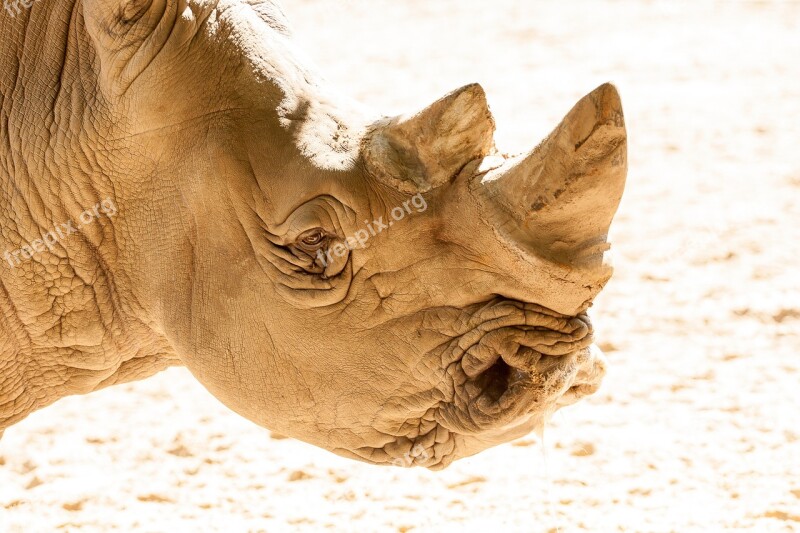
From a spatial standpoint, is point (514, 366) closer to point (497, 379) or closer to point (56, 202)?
point (497, 379)

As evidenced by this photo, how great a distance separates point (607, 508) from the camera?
489 centimetres

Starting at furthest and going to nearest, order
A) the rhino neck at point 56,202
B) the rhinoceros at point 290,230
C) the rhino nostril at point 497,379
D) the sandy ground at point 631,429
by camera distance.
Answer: the sandy ground at point 631,429 → the rhino neck at point 56,202 → the rhino nostril at point 497,379 → the rhinoceros at point 290,230

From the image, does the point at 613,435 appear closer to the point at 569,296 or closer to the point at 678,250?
the point at 678,250

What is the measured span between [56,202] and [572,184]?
1.73 metres

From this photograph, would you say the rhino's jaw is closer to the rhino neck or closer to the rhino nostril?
the rhino nostril

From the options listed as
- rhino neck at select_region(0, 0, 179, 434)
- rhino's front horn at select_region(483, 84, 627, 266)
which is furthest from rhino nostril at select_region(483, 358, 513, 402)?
rhino neck at select_region(0, 0, 179, 434)

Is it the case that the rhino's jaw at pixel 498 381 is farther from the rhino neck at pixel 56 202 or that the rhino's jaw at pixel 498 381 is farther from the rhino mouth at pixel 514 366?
the rhino neck at pixel 56 202

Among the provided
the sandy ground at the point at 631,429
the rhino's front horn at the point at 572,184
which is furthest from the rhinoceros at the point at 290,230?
the sandy ground at the point at 631,429

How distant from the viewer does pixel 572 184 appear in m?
2.80

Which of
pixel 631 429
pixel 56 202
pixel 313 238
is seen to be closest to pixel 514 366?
pixel 313 238

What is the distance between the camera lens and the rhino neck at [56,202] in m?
3.51

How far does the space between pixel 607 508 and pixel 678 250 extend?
2.90 meters

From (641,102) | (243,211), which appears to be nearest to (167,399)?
(243,211)

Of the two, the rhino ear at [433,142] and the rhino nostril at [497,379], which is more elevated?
the rhino ear at [433,142]
